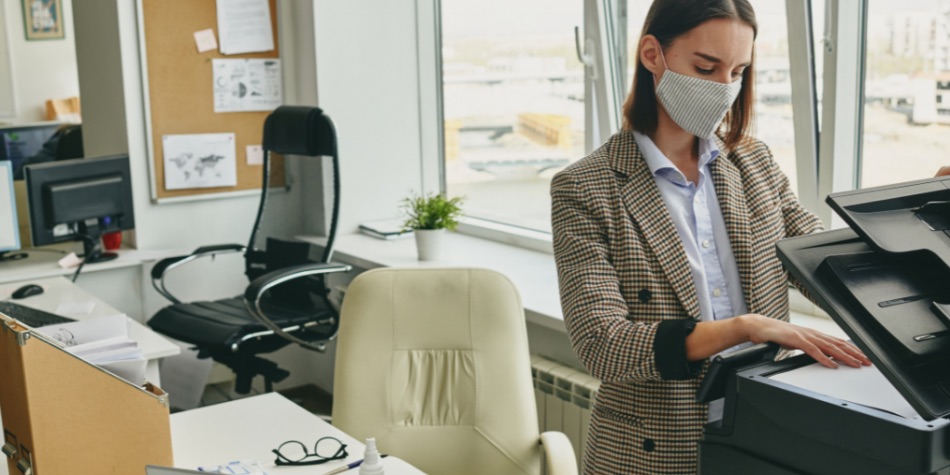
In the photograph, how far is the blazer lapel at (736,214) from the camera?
5.24ft

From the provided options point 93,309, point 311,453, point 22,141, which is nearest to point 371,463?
point 311,453

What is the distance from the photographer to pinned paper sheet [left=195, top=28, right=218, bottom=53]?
402 cm

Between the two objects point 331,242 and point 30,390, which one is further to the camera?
point 331,242

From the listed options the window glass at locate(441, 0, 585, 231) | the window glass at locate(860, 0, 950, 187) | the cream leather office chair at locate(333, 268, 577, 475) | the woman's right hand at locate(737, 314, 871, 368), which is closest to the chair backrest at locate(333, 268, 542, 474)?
the cream leather office chair at locate(333, 268, 577, 475)

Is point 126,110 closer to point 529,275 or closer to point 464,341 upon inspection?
point 529,275

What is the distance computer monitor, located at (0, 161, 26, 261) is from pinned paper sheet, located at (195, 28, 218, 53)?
2.93 ft

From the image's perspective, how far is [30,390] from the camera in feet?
5.27

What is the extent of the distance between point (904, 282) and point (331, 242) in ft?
8.94

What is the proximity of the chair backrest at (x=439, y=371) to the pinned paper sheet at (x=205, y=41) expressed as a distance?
2093mm

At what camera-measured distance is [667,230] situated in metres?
1.59

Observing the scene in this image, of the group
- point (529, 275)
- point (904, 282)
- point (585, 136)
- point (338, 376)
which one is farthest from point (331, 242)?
point (904, 282)

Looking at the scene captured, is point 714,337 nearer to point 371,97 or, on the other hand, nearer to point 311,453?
point 311,453

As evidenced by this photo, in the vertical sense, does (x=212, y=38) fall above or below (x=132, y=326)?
above

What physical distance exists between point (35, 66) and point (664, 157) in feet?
25.0
